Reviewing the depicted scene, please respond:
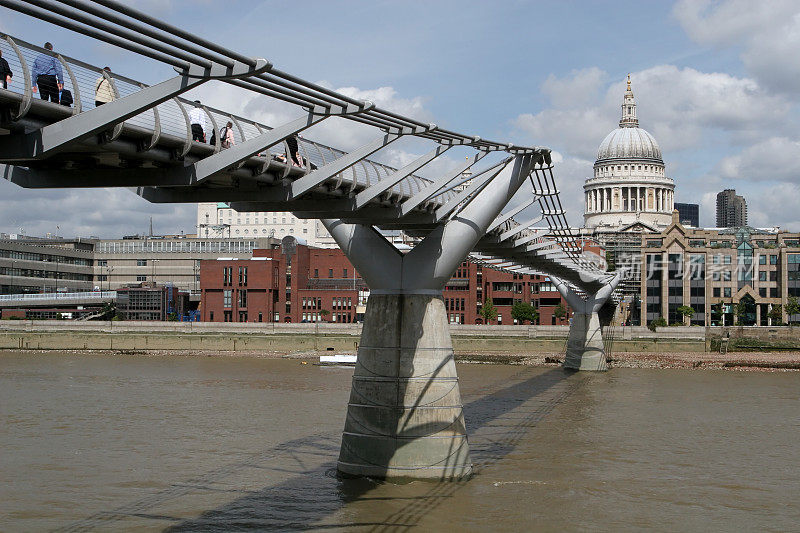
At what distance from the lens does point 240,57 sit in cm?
1077

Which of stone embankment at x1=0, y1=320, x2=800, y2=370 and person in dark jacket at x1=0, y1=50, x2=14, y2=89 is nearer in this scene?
person in dark jacket at x1=0, y1=50, x2=14, y2=89

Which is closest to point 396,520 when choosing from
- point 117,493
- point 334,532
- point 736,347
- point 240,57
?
point 334,532

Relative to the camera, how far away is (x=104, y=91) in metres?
12.2

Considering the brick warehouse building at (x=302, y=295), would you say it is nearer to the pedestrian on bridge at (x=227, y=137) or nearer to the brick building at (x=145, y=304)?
the brick building at (x=145, y=304)

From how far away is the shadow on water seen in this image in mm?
17734

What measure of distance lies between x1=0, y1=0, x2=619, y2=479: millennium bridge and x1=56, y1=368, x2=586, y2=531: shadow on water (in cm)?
97

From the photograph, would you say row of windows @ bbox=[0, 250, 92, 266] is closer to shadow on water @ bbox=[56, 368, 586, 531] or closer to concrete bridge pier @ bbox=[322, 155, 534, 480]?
shadow on water @ bbox=[56, 368, 586, 531]

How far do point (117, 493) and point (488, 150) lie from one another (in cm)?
1069

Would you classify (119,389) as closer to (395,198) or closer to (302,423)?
(302,423)

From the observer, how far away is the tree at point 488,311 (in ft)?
290

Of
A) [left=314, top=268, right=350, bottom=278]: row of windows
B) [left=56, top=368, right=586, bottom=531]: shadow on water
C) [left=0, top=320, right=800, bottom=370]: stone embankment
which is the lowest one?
[left=56, top=368, right=586, bottom=531]: shadow on water

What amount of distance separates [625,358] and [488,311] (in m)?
20.6

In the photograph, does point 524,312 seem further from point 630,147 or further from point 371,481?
point 630,147

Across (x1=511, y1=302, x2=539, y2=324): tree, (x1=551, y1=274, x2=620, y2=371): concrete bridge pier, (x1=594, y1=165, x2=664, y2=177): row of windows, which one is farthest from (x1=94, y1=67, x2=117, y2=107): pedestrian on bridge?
(x1=594, y1=165, x2=664, y2=177): row of windows
